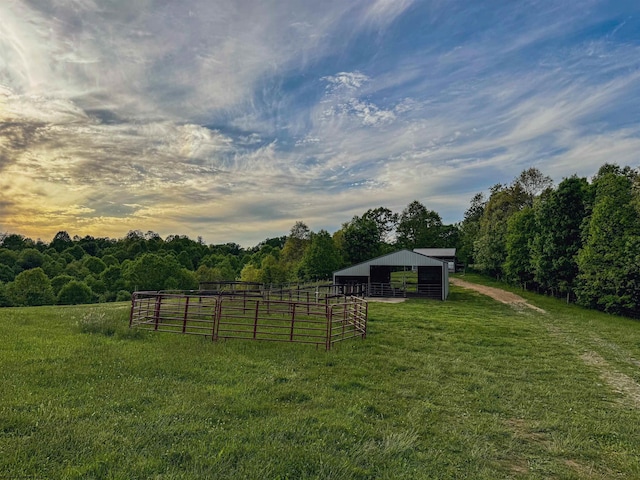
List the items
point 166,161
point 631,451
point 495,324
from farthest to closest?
point 166,161 < point 495,324 < point 631,451

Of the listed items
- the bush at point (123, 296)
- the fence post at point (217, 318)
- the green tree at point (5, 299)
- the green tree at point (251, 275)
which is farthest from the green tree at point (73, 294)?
the fence post at point (217, 318)

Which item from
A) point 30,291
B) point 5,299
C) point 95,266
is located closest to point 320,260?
point 30,291

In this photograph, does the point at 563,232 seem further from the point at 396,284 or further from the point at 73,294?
the point at 73,294

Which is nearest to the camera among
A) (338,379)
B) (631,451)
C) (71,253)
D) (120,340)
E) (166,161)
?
(631,451)

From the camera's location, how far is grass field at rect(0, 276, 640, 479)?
4.30 m

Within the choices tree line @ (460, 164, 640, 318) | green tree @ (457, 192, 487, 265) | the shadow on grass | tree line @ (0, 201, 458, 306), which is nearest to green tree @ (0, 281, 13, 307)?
tree line @ (0, 201, 458, 306)

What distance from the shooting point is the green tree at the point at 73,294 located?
4469 cm

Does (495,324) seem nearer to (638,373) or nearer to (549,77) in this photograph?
(638,373)

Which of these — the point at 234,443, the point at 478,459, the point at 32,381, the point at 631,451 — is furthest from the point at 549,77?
the point at 32,381

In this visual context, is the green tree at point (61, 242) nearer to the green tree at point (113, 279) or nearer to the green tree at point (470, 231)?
the green tree at point (113, 279)

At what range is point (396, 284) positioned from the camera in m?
34.2

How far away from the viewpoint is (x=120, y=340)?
34.7ft

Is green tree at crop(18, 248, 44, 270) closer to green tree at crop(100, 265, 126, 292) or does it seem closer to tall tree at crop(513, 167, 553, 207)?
green tree at crop(100, 265, 126, 292)

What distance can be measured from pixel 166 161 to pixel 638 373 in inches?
860
